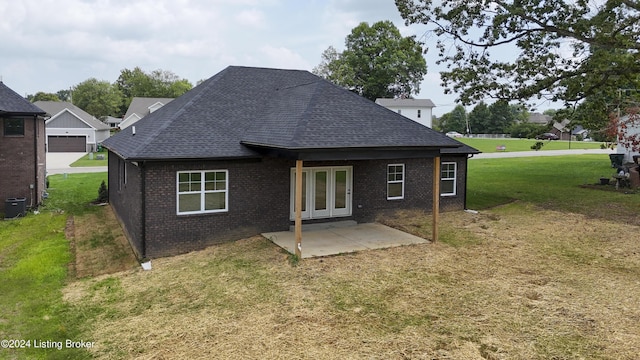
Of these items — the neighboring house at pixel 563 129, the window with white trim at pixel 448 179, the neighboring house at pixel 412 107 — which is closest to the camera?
the window with white trim at pixel 448 179

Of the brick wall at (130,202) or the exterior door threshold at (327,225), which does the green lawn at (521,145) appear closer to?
the exterior door threshold at (327,225)

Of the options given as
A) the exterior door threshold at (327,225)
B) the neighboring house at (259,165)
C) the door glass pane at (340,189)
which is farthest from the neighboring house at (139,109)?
the exterior door threshold at (327,225)

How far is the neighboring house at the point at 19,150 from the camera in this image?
60.4 feet

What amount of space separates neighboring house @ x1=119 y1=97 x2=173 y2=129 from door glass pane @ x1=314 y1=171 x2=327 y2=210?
46.3 metres

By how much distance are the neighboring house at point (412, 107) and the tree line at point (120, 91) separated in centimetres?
4263

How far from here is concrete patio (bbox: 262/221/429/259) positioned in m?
12.3

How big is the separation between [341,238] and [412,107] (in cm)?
6136

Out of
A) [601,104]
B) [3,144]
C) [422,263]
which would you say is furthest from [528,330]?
[3,144]

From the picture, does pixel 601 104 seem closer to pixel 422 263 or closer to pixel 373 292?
pixel 422 263

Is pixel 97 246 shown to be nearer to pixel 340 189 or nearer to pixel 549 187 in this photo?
pixel 340 189

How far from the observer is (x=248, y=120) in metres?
15.2

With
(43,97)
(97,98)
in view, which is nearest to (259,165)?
(97,98)

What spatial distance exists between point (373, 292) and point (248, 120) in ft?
26.0

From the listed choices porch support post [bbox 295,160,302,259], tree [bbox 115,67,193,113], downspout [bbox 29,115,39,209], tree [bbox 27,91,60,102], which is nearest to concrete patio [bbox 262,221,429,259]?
porch support post [bbox 295,160,302,259]
